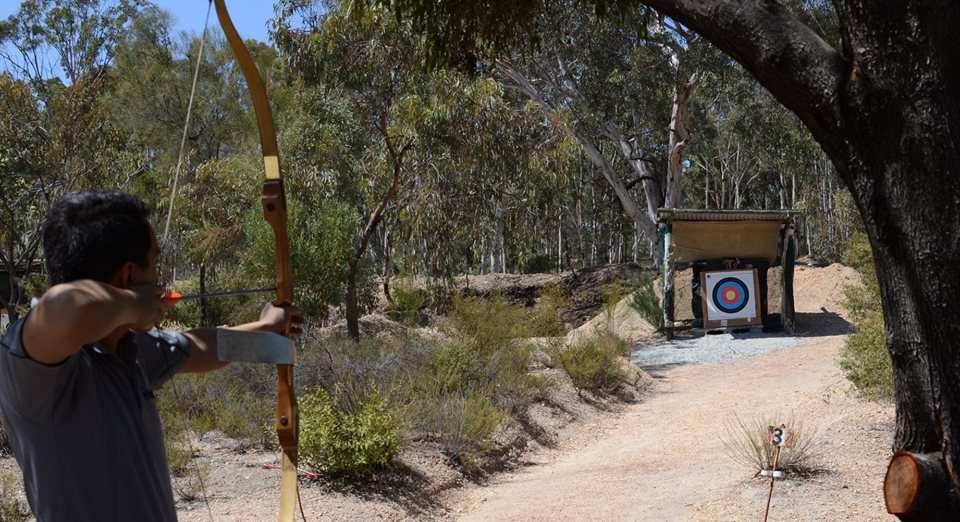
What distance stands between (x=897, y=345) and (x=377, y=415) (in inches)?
168

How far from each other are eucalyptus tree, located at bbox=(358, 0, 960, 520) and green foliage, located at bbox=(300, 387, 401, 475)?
3892mm

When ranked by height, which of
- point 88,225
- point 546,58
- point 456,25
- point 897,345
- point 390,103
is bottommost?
point 897,345

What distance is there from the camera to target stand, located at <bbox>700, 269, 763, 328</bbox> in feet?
57.3

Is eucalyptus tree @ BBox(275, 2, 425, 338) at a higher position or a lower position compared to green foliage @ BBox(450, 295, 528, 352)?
Result: higher

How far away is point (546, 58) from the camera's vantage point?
964 inches

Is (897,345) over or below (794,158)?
below

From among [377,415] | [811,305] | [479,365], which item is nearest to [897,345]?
[377,415]

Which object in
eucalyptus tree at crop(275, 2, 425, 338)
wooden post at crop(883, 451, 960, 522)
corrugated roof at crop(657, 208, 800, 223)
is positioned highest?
eucalyptus tree at crop(275, 2, 425, 338)

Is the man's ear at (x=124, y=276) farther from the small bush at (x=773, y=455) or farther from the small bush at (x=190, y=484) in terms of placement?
the small bush at (x=773, y=455)

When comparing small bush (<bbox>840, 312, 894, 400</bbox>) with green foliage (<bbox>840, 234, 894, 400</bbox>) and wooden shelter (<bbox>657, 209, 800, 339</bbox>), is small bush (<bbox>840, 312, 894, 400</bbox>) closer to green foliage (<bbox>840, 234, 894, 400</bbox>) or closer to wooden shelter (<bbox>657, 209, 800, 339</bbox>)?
green foliage (<bbox>840, 234, 894, 400</bbox>)

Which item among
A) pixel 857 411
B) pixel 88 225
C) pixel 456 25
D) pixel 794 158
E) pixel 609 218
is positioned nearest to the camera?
pixel 88 225

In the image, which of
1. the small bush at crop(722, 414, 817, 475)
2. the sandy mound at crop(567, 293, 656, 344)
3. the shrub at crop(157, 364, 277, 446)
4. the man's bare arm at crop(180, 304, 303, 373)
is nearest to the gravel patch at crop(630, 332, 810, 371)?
the sandy mound at crop(567, 293, 656, 344)

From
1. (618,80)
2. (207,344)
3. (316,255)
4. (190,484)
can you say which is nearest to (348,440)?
(190,484)

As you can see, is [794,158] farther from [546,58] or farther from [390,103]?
[390,103]
